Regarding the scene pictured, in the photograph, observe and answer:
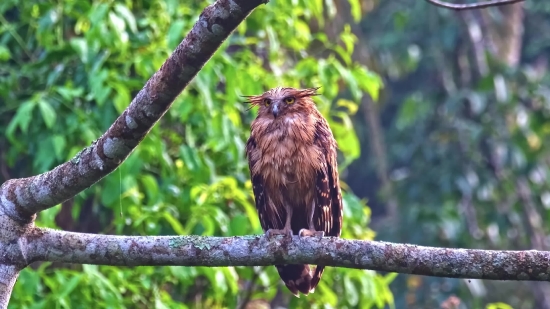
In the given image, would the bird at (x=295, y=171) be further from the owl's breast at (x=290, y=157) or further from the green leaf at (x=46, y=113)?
the green leaf at (x=46, y=113)

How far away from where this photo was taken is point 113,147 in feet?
10.5

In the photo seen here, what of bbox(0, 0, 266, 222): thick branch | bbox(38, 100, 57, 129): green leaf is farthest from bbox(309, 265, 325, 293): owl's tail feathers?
bbox(38, 100, 57, 129): green leaf

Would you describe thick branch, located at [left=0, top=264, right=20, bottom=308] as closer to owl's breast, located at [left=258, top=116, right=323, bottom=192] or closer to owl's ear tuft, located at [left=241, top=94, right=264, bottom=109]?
owl's breast, located at [left=258, top=116, right=323, bottom=192]

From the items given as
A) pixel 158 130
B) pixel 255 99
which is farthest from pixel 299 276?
pixel 158 130

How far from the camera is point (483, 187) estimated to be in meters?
8.90

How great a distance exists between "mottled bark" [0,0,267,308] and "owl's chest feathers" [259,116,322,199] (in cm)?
100

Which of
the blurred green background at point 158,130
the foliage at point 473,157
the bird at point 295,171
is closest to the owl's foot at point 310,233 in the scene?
the bird at point 295,171

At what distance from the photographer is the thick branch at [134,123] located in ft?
9.46

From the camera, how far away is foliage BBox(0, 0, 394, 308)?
14.2 ft

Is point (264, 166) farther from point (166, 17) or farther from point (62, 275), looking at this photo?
point (166, 17)

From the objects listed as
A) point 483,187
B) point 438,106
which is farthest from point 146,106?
point 438,106

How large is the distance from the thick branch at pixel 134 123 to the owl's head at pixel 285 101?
4.01 feet

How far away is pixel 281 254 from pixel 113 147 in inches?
30.7

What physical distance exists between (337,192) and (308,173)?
0.30 meters
